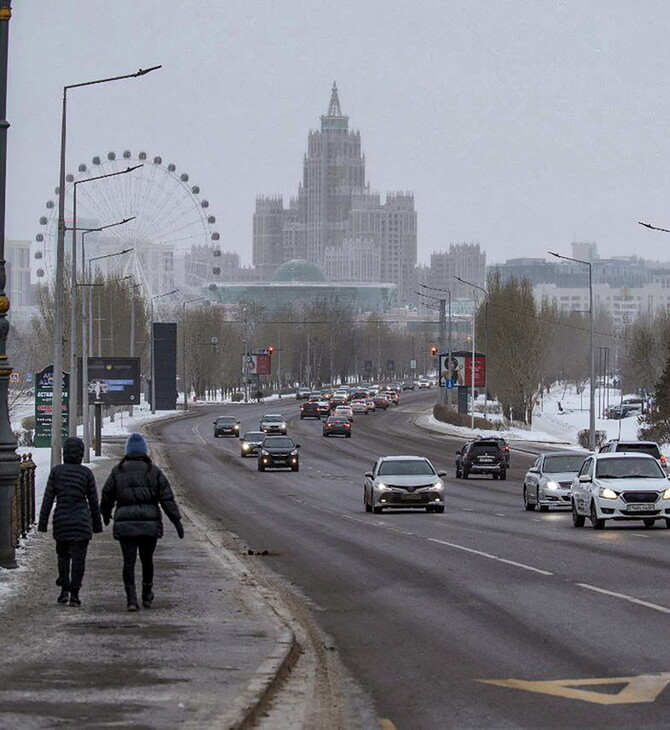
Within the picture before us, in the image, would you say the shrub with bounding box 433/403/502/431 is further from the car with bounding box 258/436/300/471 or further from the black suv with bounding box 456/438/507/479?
the black suv with bounding box 456/438/507/479

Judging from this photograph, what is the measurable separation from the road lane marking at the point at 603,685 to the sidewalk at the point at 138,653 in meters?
1.76

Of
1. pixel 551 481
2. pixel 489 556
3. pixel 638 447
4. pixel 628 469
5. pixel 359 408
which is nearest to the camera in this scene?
pixel 489 556

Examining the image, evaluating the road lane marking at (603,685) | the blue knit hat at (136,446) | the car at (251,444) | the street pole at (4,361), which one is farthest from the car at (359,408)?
the road lane marking at (603,685)

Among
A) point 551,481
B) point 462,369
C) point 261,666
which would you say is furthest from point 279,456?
point 261,666

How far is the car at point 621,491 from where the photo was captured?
1254 inches

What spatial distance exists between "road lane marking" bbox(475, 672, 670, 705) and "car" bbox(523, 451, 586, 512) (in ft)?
88.3

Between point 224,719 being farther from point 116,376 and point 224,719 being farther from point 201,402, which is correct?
point 201,402

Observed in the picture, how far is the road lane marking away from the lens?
38.1ft

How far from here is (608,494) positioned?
104 ft

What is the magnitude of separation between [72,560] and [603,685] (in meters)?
6.43

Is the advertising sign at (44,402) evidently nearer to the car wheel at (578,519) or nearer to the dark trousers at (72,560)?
the car wheel at (578,519)

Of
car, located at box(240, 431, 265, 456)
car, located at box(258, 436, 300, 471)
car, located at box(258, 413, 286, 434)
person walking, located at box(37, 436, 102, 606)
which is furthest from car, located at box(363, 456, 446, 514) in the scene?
car, located at box(258, 413, 286, 434)

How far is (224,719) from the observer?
10.4m

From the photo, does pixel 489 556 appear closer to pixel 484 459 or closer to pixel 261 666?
pixel 261 666
